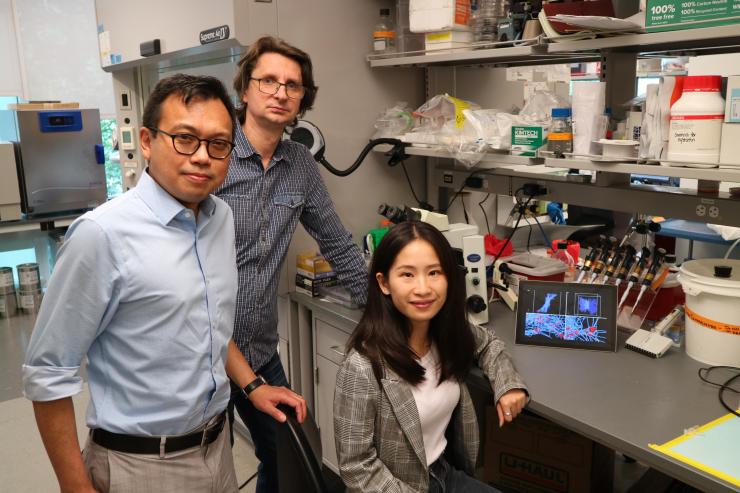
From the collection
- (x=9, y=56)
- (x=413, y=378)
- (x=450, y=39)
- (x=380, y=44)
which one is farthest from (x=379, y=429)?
(x=9, y=56)

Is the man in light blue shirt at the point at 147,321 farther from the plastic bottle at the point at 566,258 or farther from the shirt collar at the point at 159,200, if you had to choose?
the plastic bottle at the point at 566,258

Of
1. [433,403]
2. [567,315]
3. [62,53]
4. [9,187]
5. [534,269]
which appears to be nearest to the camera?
[433,403]

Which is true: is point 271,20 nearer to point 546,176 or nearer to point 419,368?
point 546,176

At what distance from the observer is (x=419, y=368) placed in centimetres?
157

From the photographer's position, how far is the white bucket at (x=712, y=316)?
1.59m

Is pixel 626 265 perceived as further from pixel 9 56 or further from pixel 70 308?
pixel 9 56

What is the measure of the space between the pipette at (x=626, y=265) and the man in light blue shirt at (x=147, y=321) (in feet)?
4.10

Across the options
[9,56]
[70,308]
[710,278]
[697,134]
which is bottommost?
[710,278]

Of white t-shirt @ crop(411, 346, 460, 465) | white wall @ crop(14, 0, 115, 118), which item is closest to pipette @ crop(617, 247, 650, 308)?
white t-shirt @ crop(411, 346, 460, 465)

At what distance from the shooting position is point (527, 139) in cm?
199

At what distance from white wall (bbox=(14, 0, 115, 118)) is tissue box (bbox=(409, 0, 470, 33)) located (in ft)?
15.8

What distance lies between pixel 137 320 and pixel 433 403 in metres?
0.77

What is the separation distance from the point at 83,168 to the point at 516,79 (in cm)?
332

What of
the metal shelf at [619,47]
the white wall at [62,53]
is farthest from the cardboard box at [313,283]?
the white wall at [62,53]
